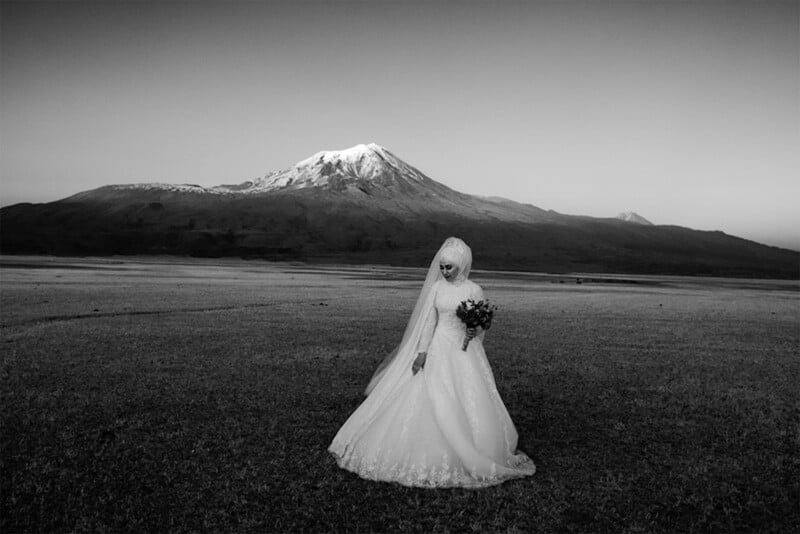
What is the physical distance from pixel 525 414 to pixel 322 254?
576 feet

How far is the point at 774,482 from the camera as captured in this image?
793 cm

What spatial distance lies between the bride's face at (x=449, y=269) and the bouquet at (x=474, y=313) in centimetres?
44

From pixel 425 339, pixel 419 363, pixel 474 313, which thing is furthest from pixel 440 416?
pixel 474 313

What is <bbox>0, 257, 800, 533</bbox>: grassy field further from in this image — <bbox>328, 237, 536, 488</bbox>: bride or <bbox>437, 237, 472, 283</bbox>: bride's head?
<bbox>437, 237, 472, 283</bbox>: bride's head

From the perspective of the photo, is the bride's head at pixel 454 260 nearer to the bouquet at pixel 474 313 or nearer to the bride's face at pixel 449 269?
the bride's face at pixel 449 269

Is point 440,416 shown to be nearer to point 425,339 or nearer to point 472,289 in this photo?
point 425,339

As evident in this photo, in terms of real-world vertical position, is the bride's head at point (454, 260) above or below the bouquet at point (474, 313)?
above

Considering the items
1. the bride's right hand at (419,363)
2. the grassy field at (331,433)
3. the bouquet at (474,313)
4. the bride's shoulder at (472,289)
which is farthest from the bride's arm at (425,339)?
the grassy field at (331,433)

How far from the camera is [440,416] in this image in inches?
298

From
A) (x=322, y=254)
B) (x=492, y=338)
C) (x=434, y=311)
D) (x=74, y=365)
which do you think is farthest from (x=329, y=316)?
(x=322, y=254)

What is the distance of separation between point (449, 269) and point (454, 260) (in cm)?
14

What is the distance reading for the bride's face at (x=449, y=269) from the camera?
7902 millimetres

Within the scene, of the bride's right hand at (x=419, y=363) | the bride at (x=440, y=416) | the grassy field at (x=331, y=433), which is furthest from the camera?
the bride's right hand at (x=419, y=363)

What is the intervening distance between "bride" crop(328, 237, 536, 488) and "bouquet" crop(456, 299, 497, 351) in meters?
0.16
